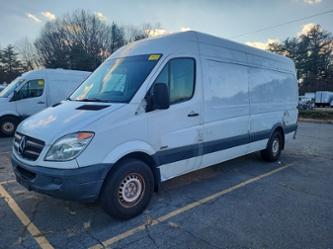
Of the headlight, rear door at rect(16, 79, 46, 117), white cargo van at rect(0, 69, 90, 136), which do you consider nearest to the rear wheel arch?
the headlight

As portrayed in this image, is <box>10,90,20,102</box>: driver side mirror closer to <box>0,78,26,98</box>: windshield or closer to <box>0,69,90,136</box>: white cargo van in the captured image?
<box>0,69,90,136</box>: white cargo van

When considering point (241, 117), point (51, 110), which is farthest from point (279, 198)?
point (51, 110)

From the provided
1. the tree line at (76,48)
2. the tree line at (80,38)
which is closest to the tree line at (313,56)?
the tree line at (76,48)

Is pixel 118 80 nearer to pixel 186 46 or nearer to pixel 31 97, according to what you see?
pixel 186 46

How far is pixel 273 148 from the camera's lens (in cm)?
684

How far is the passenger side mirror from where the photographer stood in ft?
11.6

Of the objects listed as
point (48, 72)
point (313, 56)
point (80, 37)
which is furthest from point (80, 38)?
point (313, 56)

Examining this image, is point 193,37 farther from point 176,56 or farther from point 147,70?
point 147,70

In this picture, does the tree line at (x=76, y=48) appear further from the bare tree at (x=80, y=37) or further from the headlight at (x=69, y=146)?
the headlight at (x=69, y=146)

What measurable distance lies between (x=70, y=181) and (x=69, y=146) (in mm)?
409

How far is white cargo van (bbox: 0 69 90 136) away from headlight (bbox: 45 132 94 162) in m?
7.82

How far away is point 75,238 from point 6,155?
5.38m

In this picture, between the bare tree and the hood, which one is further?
the bare tree

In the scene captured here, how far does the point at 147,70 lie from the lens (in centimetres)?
384
